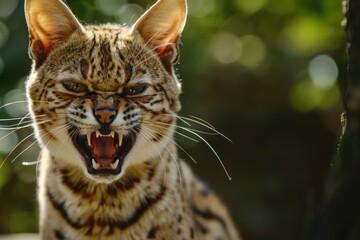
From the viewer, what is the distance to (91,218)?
17.3 feet

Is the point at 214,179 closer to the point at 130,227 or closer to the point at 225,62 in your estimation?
the point at 225,62

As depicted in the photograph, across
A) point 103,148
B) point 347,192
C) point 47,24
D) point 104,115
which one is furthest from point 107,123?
point 347,192

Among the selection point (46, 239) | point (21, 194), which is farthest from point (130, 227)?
point (21, 194)

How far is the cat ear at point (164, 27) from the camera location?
5.39 m

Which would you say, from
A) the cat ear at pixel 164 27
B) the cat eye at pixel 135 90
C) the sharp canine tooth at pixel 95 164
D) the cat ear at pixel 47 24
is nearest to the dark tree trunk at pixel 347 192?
the sharp canine tooth at pixel 95 164

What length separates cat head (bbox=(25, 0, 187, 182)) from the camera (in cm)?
493

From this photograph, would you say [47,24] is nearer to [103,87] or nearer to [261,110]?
[103,87]

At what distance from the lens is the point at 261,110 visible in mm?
11352

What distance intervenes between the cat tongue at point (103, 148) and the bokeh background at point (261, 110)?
485 centimetres

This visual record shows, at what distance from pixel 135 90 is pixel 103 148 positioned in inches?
16.6

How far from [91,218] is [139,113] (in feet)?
2.54

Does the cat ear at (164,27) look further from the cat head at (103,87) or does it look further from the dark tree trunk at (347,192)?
the dark tree trunk at (347,192)

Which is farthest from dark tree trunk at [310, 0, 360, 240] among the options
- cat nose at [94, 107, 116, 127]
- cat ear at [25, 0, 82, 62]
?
cat ear at [25, 0, 82, 62]

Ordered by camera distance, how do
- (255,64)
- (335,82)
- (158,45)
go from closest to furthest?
1. (158,45)
2. (335,82)
3. (255,64)
